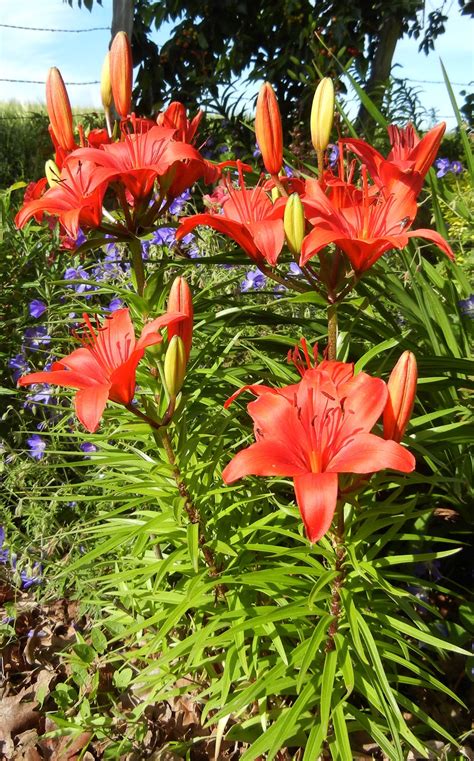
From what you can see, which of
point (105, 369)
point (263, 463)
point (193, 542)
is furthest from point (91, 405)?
point (193, 542)

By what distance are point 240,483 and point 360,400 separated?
53cm

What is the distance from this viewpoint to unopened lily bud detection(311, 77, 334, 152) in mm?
1149

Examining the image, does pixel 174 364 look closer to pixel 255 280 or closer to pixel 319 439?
pixel 319 439

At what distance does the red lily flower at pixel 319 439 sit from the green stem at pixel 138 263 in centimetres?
40

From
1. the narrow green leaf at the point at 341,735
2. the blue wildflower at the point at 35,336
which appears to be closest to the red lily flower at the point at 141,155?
the narrow green leaf at the point at 341,735

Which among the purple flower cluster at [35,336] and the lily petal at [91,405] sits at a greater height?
the lily petal at [91,405]

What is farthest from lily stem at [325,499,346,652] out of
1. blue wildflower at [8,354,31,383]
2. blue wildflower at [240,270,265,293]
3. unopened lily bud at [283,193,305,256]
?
blue wildflower at [8,354,31,383]

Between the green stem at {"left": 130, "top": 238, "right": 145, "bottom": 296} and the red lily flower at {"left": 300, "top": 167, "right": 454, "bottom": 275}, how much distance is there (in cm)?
34

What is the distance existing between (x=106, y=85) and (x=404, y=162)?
59cm

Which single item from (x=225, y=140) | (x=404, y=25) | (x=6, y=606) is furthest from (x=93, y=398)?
(x=404, y=25)

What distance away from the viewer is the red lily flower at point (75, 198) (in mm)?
1161

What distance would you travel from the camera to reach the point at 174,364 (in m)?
1.03

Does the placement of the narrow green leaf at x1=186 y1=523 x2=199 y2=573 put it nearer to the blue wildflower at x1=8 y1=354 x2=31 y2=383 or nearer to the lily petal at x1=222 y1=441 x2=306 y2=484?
the lily petal at x1=222 y1=441 x2=306 y2=484

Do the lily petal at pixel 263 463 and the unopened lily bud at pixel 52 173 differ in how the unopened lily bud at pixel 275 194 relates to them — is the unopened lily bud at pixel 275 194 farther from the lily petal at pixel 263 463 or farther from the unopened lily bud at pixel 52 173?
the lily petal at pixel 263 463
